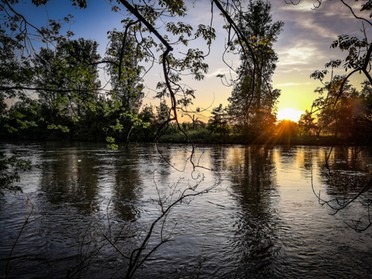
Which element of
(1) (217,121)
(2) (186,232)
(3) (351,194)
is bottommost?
(2) (186,232)

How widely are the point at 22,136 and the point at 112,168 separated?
48886 millimetres

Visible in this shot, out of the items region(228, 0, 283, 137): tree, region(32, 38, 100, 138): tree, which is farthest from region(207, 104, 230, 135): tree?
region(32, 38, 100, 138): tree

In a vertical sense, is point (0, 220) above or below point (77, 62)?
below

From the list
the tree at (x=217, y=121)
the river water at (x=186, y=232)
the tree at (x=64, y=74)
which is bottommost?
the river water at (x=186, y=232)

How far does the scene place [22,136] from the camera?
195ft

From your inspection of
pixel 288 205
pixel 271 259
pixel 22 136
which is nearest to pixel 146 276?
pixel 271 259

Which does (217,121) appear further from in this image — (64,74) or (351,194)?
(351,194)

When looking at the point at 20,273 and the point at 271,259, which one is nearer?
the point at 20,273

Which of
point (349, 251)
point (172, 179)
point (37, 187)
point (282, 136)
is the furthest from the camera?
point (282, 136)

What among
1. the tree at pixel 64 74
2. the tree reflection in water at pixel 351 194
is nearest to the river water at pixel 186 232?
the tree reflection in water at pixel 351 194

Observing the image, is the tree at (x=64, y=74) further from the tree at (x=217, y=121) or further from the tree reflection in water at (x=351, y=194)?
the tree reflection in water at (x=351, y=194)

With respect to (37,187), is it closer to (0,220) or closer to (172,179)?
(0,220)

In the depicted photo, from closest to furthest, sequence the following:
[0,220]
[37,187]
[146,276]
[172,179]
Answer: [146,276]
[0,220]
[37,187]
[172,179]

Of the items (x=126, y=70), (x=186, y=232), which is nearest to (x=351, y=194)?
(x=186, y=232)
